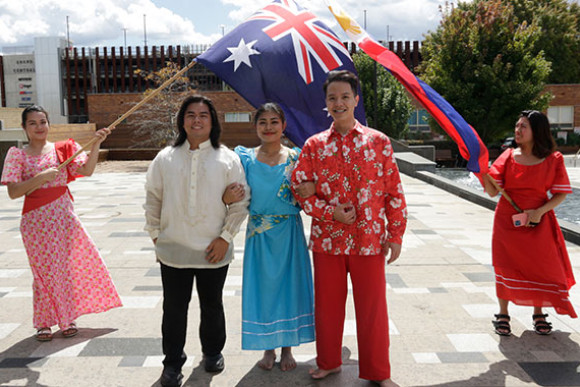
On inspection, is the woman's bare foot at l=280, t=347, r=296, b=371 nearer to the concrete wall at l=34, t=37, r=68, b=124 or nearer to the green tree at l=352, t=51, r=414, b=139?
the green tree at l=352, t=51, r=414, b=139

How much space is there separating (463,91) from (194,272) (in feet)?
74.0

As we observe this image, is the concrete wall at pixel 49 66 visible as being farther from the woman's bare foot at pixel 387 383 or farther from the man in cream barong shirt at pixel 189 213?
the woman's bare foot at pixel 387 383

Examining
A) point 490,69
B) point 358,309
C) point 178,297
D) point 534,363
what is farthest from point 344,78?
point 490,69

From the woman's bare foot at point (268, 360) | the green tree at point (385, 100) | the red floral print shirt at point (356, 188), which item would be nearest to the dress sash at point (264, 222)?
the red floral print shirt at point (356, 188)

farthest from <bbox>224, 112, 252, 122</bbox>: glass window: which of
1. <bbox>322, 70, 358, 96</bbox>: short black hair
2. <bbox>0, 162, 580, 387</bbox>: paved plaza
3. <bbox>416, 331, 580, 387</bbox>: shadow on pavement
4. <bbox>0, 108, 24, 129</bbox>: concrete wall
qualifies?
<bbox>322, 70, 358, 96</bbox>: short black hair

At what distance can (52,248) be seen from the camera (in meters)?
4.00

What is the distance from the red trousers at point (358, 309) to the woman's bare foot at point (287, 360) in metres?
0.22

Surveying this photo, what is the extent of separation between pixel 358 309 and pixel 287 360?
63cm

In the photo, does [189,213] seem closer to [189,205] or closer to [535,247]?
[189,205]

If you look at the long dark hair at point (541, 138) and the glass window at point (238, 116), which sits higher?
the glass window at point (238, 116)

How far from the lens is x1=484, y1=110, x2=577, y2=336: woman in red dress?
3906 mm

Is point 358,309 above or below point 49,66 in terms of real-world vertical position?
below

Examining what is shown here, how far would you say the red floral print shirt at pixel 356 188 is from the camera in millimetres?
3111

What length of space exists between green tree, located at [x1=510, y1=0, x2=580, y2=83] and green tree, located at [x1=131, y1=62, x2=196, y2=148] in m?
25.1
